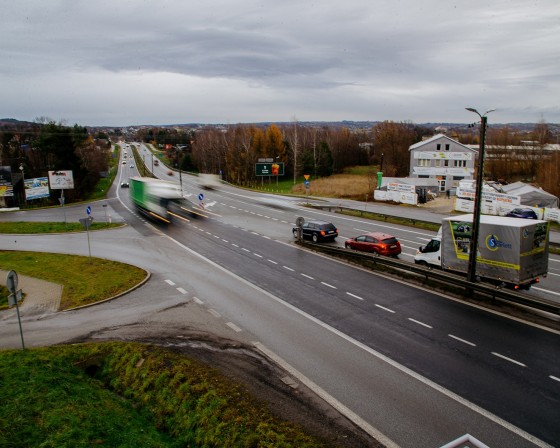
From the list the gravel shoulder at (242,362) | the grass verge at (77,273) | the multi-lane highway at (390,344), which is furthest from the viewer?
the grass verge at (77,273)

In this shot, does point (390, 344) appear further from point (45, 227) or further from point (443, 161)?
point (443, 161)

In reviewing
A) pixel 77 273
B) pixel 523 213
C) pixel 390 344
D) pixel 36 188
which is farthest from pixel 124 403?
pixel 36 188

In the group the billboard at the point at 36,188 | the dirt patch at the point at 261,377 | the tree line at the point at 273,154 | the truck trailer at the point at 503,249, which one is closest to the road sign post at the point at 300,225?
the truck trailer at the point at 503,249

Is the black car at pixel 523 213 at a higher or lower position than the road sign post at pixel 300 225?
lower

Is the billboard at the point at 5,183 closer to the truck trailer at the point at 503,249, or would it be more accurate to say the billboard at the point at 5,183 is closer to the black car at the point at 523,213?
the truck trailer at the point at 503,249

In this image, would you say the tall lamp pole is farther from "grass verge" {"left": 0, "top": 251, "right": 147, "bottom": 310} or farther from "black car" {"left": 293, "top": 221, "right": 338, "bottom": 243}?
"grass verge" {"left": 0, "top": 251, "right": 147, "bottom": 310}

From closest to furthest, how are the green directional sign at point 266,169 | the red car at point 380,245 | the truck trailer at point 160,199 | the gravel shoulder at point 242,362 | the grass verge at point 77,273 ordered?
the gravel shoulder at point 242,362 < the grass verge at point 77,273 < the red car at point 380,245 < the truck trailer at point 160,199 < the green directional sign at point 266,169

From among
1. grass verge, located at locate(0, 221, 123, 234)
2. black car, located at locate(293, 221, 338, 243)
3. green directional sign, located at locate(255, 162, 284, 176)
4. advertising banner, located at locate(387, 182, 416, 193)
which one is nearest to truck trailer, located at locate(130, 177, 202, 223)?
grass verge, located at locate(0, 221, 123, 234)
